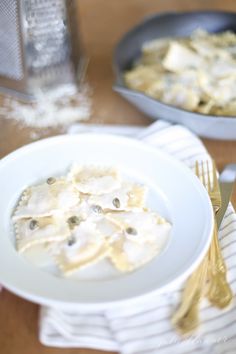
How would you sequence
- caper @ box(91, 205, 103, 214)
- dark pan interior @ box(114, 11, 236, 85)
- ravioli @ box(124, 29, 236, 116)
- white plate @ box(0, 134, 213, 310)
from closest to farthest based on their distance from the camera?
white plate @ box(0, 134, 213, 310) < caper @ box(91, 205, 103, 214) < ravioli @ box(124, 29, 236, 116) < dark pan interior @ box(114, 11, 236, 85)

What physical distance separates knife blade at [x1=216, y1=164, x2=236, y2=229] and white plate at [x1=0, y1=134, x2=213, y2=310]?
0.04 meters

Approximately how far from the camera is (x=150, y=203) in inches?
28.1

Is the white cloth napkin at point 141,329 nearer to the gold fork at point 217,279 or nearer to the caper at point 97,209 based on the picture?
the gold fork at point 217,279

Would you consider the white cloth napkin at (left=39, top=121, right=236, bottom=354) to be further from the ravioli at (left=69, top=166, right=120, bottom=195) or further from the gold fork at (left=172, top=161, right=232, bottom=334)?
the ravioli at (left=69, top=166, right=120, bottom=195)

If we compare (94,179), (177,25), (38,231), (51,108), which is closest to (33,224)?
(38,231)

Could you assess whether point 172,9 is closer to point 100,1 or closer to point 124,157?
point 100,1

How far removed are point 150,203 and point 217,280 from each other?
0.14 metres

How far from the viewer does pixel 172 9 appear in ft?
4.22

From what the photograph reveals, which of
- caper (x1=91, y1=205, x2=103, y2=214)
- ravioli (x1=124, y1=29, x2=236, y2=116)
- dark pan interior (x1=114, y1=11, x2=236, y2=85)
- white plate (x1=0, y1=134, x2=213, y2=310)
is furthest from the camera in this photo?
dark pan interior (x1=114, y1=11, x2=236, y2=85)

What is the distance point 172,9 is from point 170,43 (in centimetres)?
33

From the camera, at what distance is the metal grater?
0.89 metres

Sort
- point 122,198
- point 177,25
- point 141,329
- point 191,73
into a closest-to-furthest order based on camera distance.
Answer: point 141,329, point 122,198, point 191,73, point 177,25

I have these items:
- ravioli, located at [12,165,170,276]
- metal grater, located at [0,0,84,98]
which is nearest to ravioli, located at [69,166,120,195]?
ravioli, located at [12,165,170,276]

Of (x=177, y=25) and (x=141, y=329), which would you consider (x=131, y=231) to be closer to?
(x=141, y=329)
